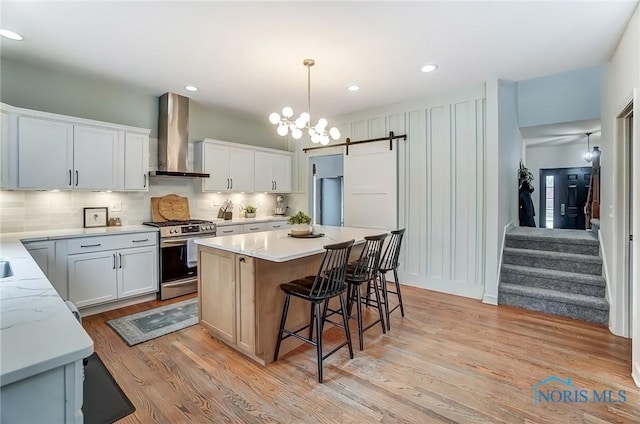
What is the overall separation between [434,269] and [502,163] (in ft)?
5.49

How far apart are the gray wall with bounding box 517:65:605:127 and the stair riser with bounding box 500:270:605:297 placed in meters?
2.69

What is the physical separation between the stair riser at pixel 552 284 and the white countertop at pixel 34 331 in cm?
442

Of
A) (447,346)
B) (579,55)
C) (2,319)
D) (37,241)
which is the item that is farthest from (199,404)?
(579,55)

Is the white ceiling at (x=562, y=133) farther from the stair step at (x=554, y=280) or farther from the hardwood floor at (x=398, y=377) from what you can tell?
the hardwood floor at (x=398, y=377)

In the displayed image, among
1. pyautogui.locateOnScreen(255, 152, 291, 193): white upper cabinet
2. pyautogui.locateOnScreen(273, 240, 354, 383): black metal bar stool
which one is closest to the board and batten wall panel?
pyautogui.locateOnScreen(255, 152, 291, 193): white upper cabinet

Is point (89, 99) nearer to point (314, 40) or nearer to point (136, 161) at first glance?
point (136, 161)

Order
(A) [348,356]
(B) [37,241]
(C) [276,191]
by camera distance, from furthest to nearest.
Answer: (C) [276,191] < (B) [37,241] < (A) [348,356]

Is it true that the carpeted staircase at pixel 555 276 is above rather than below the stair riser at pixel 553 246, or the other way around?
below

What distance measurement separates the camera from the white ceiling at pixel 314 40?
7.84 feet

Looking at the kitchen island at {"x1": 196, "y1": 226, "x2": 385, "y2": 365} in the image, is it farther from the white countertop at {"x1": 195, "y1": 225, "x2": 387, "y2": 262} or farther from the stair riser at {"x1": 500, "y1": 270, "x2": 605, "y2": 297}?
the stair riser at {"x1": 500, "y1": 270, "x2": 605, "y2": 297}

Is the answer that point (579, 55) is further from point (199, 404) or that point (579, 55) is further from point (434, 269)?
point (199, 404)

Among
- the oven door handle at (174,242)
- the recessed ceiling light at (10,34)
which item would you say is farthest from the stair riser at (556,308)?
the recessed ceiling light at (10,34)

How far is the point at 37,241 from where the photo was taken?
306 centimetres

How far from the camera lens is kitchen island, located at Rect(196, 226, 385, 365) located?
249cm
